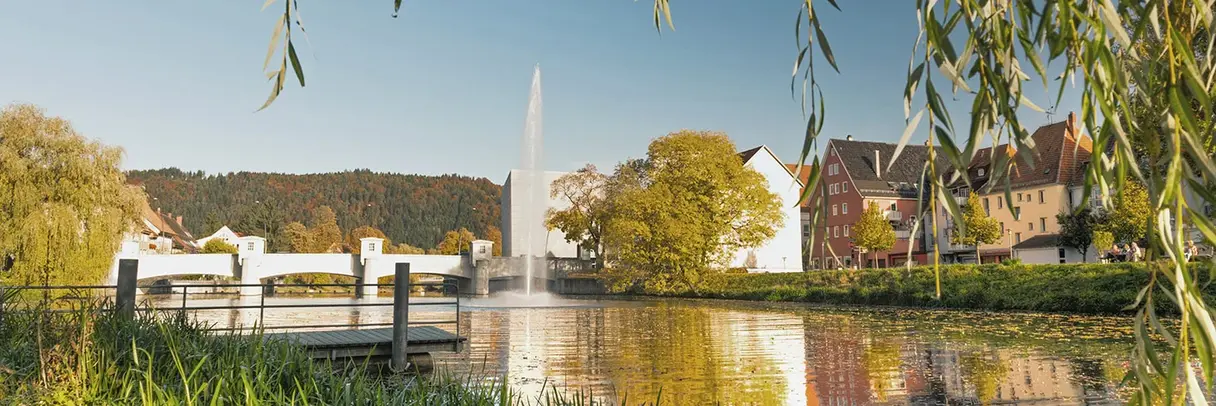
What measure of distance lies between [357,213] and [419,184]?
684 inches

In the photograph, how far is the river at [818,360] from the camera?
938 centimetres

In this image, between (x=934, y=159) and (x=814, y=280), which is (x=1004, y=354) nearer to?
(x=934, y=159)

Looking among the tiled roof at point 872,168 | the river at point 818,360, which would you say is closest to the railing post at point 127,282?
the river at point 818,360

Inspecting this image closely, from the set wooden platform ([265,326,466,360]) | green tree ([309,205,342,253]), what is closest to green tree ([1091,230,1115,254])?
wooden platform ([265,326,466,360])

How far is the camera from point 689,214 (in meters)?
45.4

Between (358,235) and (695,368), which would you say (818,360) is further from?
(358,235)

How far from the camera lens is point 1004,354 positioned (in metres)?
13.5

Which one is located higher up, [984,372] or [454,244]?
[454,244]

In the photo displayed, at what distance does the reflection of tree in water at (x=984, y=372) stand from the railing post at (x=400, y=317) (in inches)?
254

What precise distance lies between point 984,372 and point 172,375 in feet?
31.5

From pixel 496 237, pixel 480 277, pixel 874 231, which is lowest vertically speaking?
pixel 480 277

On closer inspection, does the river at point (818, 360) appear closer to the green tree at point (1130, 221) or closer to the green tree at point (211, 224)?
the green tree at point (1130, 221)

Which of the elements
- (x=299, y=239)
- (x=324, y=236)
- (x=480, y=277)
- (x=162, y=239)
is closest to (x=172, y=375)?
(x=480, y=277)

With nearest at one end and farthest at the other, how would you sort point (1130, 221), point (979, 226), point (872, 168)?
point (1130, 221) < point (979, 226) < point (872, 168)
